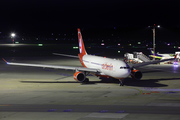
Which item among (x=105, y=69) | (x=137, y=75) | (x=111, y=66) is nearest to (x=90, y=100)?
(x=111, y=66)

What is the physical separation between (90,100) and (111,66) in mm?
10096

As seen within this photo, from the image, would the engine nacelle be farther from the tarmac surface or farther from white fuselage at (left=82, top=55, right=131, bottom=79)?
white fuselage at (left=82, top=55, right=131, bottom=79)

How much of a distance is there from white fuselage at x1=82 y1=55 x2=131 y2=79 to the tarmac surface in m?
1.81

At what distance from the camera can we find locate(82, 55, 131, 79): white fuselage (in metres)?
37.6

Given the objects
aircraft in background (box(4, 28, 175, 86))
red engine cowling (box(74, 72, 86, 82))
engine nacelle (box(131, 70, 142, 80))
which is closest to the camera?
aircraft in background (box(4, 28, 175, 86))

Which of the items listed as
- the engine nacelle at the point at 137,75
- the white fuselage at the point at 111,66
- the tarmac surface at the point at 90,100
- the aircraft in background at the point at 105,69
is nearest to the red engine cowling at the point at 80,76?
the aircraft in background at the point at 105,69

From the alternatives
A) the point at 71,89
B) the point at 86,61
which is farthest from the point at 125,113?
the point at 86,61

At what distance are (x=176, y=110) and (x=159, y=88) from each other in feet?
41.8

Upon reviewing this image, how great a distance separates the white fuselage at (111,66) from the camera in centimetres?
3762

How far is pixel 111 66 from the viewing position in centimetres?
3922

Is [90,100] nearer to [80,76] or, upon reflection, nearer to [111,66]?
[111,66]

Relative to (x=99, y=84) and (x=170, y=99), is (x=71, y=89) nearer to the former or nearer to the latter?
(x=99, y=84)

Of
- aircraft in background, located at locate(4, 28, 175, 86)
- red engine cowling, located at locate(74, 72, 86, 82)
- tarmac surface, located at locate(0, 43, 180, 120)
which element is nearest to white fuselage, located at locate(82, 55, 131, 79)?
aircraft in background, located at locate(4, 28, 175, 86)

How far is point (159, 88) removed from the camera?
37.9m
